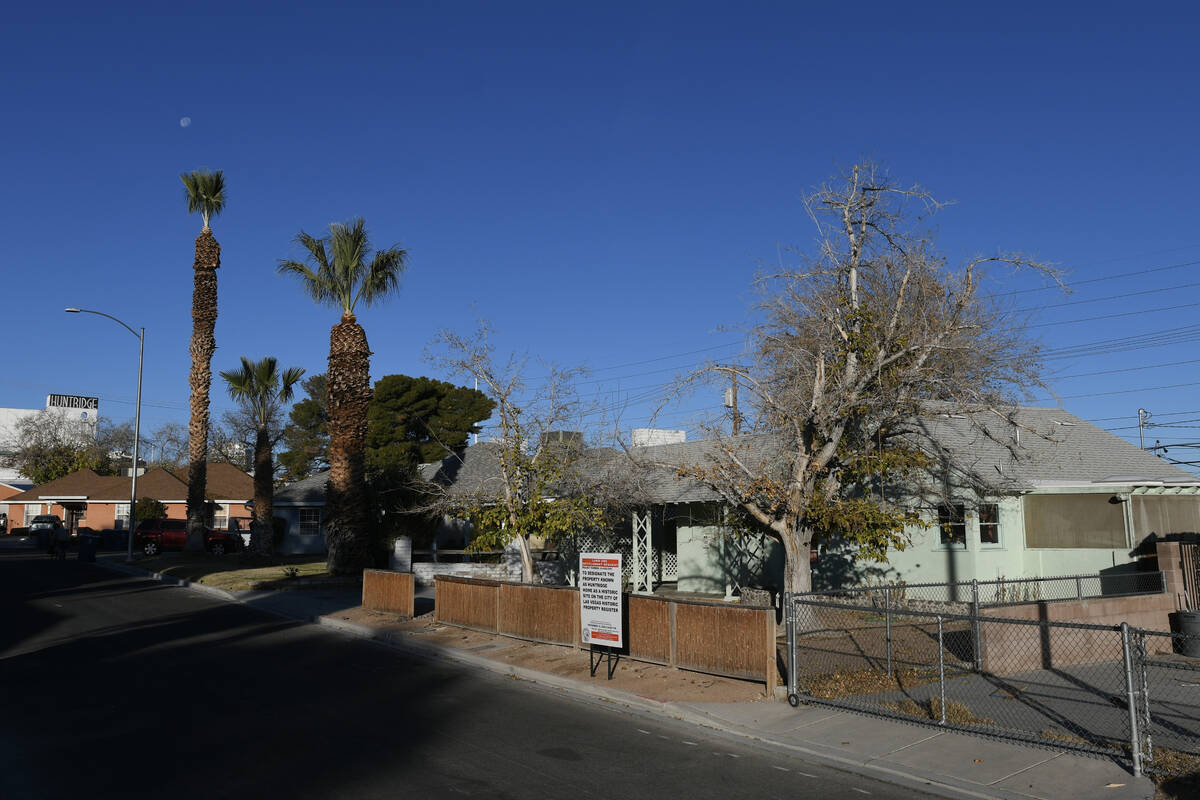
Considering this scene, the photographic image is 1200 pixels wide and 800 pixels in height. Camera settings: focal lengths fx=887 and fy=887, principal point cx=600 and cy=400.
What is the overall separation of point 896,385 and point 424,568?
56.6ft

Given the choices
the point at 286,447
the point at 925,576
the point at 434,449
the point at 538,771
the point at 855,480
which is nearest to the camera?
the point at 538,771

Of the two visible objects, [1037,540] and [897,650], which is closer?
[897,650]

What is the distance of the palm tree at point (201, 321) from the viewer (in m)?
41.0

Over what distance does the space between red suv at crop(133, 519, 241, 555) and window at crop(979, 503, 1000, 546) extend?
117 ft

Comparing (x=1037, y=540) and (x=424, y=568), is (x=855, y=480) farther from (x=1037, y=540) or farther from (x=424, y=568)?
(x=424, y=568)

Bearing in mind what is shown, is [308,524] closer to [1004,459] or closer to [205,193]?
[205,193]

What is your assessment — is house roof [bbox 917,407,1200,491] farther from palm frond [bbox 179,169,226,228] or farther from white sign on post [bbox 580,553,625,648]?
palm frond [bbox 179,169,226,228]

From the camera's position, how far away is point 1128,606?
15203mm

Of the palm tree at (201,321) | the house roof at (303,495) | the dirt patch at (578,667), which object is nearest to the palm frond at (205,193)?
the palm tree at (201,321)

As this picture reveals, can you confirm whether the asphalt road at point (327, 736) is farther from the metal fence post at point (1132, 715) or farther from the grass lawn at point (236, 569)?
the grass lawn at point (236, 569)

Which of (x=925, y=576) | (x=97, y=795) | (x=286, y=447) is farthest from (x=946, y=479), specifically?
Result: (x=286, y=447)

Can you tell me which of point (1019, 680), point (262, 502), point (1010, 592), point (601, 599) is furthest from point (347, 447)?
point (1019, 680)

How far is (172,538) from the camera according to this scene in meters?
47.5

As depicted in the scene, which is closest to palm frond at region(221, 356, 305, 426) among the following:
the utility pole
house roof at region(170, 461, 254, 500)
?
house roof at region(170, 461, 254, 500)
